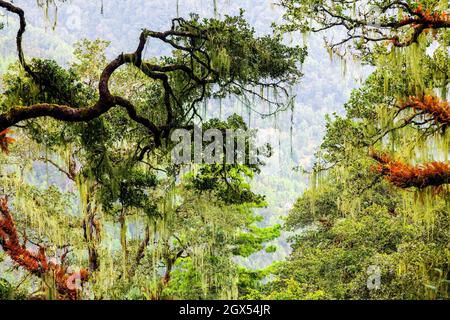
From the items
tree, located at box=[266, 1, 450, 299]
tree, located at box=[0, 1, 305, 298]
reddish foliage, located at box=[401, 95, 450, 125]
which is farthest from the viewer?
tree, located at box=[266, 1, 450, 299]

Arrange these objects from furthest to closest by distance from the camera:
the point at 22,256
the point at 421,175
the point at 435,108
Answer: the point at 22,256
the point at 435,108
the point at 421,175

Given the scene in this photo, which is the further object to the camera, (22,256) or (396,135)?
(22,256)

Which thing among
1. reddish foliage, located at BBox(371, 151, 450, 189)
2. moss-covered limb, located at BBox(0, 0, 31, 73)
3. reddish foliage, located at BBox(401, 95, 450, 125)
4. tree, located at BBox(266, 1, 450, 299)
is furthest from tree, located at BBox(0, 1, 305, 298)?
reddish foliage, located at BBox(371, 151, 450, 189)

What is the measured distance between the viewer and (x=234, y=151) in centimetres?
784

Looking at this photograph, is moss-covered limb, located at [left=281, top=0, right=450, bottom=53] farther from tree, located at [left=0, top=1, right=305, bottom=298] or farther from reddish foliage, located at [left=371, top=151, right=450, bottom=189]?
reddish foliage, located at [left=371, top=151, right=450, bottom=189]

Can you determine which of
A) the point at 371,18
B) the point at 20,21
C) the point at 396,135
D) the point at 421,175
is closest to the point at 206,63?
the point at 371,18

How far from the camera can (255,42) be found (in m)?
6.51

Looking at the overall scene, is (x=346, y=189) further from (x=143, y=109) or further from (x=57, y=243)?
(x=57, y=243)

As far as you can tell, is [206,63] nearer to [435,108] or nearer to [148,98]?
[148,98]

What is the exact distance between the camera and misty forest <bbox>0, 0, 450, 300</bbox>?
20.6 ft

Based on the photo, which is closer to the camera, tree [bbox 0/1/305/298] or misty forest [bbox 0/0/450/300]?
tree [bbox 0/1/305/298]

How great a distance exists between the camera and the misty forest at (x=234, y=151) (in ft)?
20.6

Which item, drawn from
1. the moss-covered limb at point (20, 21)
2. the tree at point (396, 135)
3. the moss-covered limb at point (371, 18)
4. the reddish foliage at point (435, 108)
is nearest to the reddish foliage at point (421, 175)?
the tree at point (396, 135)
